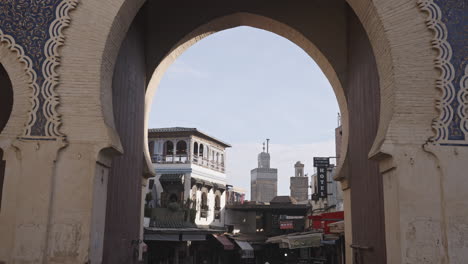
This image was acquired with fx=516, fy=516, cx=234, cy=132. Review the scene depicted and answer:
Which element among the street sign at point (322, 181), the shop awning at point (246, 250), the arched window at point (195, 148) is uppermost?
the arched window at point (195, 148)

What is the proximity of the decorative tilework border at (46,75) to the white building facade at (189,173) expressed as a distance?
69.7 feet

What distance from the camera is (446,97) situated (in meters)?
5.48

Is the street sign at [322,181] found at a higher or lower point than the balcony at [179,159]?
lower

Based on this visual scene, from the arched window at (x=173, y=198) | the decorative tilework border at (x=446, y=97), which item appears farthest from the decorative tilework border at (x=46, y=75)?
the arched window at (x=173, y=198)

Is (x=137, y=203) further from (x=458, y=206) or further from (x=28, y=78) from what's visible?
(x=458, y=206)

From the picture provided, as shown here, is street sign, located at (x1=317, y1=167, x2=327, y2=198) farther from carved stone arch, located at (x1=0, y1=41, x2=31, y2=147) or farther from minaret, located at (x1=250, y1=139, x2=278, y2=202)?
minaret, located at (x1=250, y1=139, x2=278, y2=202)

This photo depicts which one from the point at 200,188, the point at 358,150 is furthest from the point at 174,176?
the point at 358,150

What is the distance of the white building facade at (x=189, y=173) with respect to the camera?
2838 cm

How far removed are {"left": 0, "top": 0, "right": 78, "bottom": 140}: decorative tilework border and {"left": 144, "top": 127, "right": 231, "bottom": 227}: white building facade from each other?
21.2 m

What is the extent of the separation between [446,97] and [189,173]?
24.2 meters

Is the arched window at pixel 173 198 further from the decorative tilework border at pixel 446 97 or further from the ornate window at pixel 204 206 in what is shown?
the decorative tilework border at pixel 446 97

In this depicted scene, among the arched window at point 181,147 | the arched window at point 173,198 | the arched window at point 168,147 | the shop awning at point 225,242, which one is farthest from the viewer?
the arched window at point 168,147

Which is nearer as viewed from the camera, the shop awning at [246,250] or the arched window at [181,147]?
the shop awning at [246,250]

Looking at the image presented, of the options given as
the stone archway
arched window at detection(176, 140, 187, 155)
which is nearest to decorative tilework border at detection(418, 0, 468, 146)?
the stone archway
